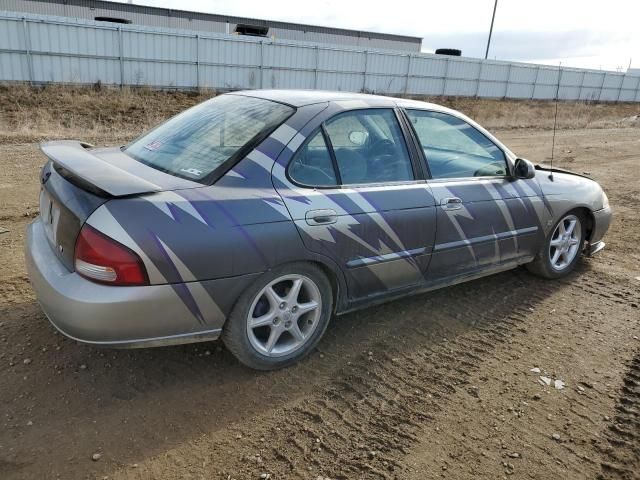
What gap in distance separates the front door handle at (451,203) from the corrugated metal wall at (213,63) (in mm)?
12259

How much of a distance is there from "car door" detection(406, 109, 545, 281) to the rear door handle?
87 cm

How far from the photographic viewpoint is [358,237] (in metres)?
3.12

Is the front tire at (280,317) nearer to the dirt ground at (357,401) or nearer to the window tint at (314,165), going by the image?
the dirt ground at (357,401)

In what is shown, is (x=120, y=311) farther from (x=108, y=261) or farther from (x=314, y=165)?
(x=314, y=165)

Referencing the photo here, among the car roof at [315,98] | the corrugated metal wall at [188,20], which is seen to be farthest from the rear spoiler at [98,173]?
the corrugated metal wall at [188,20]

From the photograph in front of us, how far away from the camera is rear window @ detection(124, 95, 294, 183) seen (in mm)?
2938

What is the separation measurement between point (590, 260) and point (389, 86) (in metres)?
22.9

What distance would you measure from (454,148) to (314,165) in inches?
51.3

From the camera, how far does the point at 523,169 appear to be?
403 cm

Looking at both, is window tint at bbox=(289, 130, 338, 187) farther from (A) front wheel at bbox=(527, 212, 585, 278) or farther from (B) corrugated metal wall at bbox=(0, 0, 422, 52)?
(B) corrugated metal wall at bbox=(0, 0, 422, 52)

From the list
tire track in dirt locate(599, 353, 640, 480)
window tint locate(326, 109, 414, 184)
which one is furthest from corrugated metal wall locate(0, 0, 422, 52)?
tire track in dirt locate(599, 353, 640, 480)

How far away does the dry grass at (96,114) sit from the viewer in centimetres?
1196

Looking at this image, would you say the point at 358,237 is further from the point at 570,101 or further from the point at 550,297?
the point at 570,101

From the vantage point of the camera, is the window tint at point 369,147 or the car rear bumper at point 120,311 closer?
the car rear bumper at point 120,311
